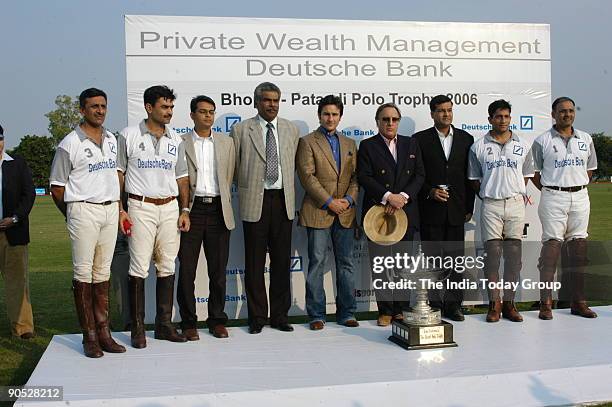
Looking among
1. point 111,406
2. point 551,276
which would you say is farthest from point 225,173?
point 551,276

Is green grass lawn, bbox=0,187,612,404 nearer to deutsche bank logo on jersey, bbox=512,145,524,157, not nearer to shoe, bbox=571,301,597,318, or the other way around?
shoe, bbox=571,301,597,318

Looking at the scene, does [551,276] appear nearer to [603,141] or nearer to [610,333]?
[610,333]

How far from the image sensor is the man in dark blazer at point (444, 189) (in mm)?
4906

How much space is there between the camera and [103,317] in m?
4.03

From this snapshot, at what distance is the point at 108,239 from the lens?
3955 mm

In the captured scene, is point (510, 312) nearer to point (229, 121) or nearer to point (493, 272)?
point (493, 272)

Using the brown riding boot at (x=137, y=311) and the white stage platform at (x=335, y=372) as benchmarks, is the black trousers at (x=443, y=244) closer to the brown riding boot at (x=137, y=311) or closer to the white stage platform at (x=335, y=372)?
the white stage platform at (x=335, y=372)

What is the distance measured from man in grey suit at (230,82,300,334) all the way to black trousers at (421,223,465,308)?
4.09 ft

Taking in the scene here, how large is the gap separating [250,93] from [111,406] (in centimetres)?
324

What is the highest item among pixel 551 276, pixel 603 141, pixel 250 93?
pixel 603 141

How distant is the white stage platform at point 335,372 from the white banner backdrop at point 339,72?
60.5 inches

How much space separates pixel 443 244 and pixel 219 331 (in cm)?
207

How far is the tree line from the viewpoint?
65.4 m

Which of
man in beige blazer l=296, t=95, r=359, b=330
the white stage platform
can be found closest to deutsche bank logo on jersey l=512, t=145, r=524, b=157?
man in beige blazer l=296, t=95, r=359, b=330
